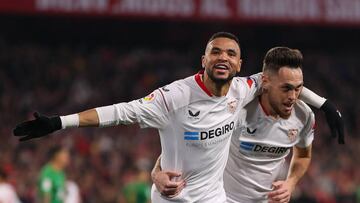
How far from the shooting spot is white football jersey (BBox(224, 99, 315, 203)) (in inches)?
241

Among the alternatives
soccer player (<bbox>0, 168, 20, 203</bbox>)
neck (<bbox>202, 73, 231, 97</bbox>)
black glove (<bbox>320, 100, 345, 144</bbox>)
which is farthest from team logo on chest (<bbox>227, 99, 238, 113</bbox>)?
soccer player (<bbox>0, 168, 20, 203</bbox>)

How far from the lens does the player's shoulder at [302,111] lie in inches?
245

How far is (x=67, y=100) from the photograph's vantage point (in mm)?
15664

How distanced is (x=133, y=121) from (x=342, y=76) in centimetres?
1329

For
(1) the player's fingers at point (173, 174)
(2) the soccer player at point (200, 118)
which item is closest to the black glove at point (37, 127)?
(2) the soccer player at point (200, 118)

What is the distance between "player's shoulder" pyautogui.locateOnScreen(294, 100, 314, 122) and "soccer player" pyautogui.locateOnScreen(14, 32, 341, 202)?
1.85 ft

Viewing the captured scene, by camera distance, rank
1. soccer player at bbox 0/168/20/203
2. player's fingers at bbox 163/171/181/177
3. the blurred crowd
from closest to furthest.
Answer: player's fingers at bbox 163/171/181/177 < soccer player at bbox 0/168/20/203 < the blurred crowd

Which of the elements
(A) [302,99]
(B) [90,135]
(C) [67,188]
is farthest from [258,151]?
(B) [90,135]

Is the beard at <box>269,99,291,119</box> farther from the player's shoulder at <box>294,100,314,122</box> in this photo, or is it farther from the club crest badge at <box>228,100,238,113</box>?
the club crest badge at <box>228,100,238,113</box>

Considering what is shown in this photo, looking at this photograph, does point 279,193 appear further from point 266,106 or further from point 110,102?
point 110,102

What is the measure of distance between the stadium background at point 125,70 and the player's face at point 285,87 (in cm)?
665

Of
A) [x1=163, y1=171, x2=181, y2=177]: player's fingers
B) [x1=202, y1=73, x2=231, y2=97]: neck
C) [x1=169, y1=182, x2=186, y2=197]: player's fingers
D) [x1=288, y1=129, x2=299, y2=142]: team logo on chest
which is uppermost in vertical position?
[x1=202, y1=73, x2=231, y2=97]: neck

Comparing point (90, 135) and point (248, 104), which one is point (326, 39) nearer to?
point (90, 135)

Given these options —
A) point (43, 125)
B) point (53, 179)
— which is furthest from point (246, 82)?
point (53, 179)
